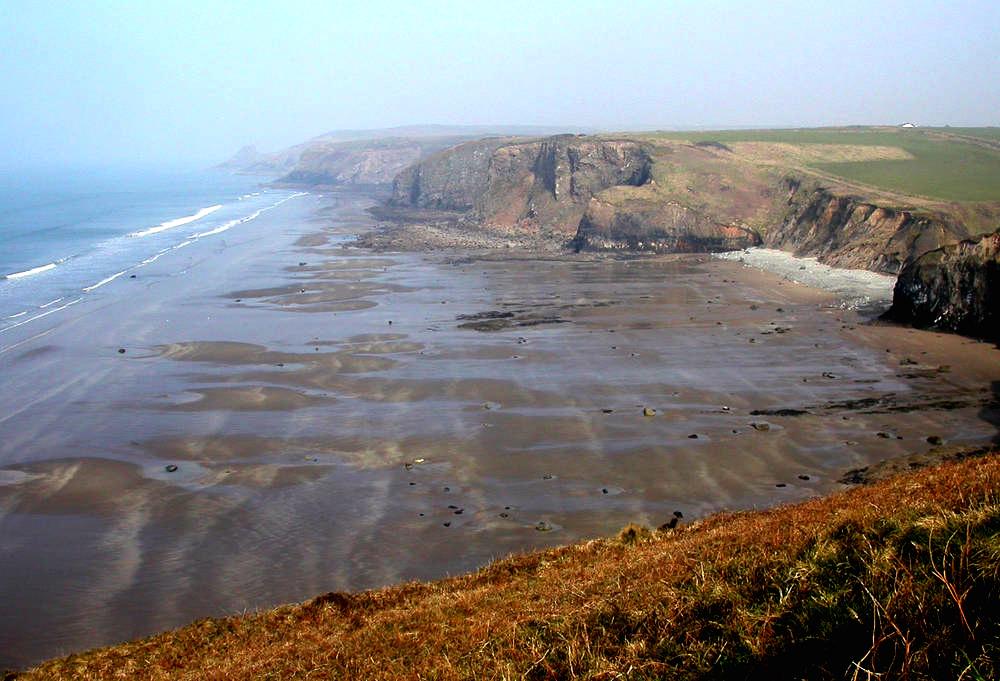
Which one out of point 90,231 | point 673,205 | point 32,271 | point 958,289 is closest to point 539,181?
point 673,205

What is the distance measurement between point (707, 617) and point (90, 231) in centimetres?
9515

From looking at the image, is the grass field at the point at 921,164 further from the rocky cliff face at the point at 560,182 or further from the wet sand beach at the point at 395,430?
the wet sand beach at the point at 395,430

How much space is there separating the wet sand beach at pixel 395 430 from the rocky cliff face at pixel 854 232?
12658mm

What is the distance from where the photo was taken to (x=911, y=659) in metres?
5.68

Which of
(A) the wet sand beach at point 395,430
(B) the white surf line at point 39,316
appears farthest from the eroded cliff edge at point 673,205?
(B) the white surf line at point 39,316

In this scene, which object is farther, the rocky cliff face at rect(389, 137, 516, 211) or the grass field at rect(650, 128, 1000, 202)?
the rocky cliff face at rect(389, 137, 516, 211)

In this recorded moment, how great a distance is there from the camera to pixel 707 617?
7.68m

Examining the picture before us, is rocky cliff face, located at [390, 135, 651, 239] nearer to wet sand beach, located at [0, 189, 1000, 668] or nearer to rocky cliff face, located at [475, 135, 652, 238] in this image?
rocky cliff face, located at [475, 135, 652, 238]

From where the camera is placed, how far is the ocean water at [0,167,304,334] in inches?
2110

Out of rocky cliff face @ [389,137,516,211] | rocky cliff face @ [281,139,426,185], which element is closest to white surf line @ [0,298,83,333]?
rocky cliff face @ [389,137,516,211]

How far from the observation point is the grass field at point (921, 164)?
66000mm

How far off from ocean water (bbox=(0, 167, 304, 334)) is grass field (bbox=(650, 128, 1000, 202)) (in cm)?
6345

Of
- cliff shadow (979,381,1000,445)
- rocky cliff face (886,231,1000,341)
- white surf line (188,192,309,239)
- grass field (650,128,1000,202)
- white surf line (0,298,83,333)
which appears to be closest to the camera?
cliff shadow (979,381,1000,445)

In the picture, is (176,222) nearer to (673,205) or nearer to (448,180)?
(448,180)
